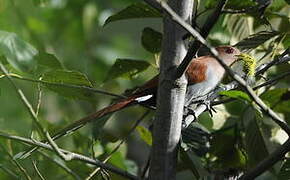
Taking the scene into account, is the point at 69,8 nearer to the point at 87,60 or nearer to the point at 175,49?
the point at 87,60

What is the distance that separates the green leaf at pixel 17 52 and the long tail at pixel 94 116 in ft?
1.19

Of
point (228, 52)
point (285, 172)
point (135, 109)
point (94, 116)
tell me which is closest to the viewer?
point (285, 172)

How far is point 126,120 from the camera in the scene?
13.6ft

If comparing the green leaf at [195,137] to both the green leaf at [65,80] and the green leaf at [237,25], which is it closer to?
the green leaf at [237,25]

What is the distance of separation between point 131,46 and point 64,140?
82.2 inches

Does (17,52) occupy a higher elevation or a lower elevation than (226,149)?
higher

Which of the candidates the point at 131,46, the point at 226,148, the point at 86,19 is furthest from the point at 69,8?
the point at 226,148

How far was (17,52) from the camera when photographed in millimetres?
1613

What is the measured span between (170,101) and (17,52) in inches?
17.2

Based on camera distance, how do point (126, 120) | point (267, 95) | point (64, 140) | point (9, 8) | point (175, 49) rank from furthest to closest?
point (126, 120)
point (9, 8)
point (64, 140)
point (267, 95)
point (175, 49)

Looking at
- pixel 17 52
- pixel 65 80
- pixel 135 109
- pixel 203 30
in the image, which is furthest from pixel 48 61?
pixel 135 109

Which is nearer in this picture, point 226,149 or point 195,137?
point 195,137

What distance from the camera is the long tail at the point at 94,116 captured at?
1.95 meters

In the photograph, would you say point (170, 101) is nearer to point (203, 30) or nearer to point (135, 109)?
point (203, 30)
